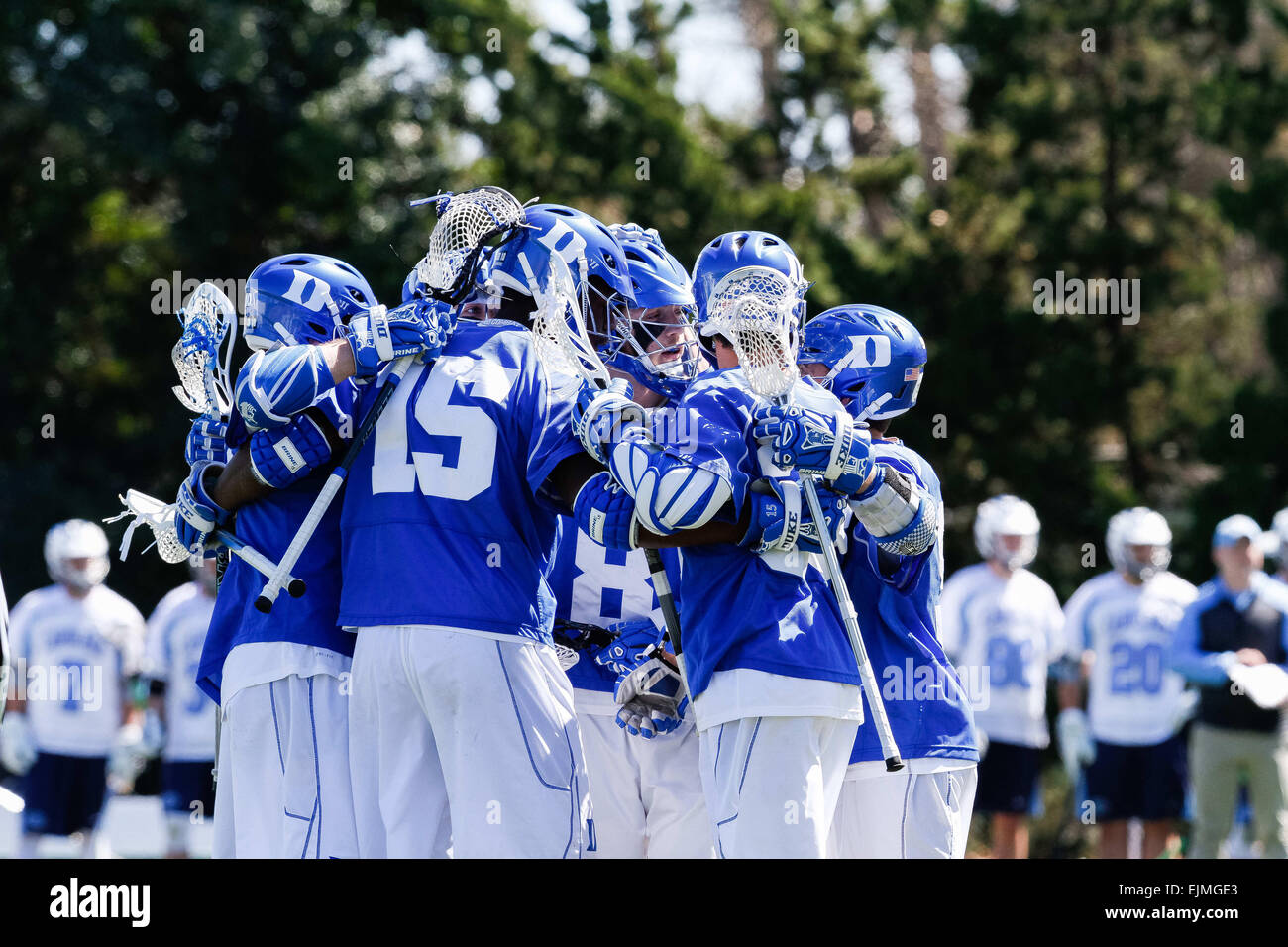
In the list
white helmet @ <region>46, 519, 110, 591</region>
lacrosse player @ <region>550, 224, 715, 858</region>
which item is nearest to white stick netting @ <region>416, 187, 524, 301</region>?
lacrosse player @ <region>550, 224, 715, 858</region>

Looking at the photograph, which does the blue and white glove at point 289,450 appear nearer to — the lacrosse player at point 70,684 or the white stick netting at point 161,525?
the white stick netting at point 161,525

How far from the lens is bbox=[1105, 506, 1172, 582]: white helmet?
10766mm

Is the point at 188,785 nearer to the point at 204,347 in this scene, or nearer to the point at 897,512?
the point at 204,347

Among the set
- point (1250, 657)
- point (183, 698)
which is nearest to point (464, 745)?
point (1250, 657)

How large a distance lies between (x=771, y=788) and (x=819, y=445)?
89 cm

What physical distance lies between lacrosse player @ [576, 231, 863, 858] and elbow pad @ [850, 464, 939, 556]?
13 cm

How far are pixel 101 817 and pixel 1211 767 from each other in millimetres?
6879

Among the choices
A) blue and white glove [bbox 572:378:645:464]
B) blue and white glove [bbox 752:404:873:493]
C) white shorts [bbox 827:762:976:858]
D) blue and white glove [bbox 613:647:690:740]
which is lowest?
white shorts [bbox 827:762:976:858]

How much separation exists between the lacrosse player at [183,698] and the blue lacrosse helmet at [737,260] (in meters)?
6.65

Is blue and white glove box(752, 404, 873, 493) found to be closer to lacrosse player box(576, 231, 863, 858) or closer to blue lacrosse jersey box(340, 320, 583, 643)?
lacrosse player box(576, 231, 863, 858)

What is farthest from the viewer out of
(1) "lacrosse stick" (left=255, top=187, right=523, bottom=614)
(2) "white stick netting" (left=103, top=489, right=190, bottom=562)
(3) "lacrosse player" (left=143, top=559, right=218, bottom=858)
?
(3) "lacrosse player" (left=143, top=559, right=218, bottom=858)
